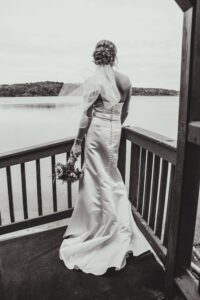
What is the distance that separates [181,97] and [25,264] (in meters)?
1.73

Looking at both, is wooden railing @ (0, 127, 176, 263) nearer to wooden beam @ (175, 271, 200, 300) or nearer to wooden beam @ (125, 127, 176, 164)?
wooden beam @ (125, 127, 176, 164)

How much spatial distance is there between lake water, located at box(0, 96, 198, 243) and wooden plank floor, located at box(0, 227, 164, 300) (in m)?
0.67

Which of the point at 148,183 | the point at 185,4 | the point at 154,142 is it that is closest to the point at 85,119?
the point at 154,142

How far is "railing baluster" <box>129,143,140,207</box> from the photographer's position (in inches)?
97.3

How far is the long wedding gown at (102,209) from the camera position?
2.09 metres

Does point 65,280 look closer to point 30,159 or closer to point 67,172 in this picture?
point 67,172

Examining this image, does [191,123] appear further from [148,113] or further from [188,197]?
[148,113]

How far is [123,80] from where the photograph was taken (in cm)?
213

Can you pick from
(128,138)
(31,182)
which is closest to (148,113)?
(31,182)

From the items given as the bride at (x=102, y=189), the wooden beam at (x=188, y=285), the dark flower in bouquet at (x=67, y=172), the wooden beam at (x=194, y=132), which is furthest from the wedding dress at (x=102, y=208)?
the wooden beam at (x=194, y=132)

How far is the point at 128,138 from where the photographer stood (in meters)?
2.55

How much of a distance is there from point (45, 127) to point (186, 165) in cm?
3195

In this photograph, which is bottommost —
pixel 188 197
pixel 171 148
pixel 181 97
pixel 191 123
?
pixel 188 197

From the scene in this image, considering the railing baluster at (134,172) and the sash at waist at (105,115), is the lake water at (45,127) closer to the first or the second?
the sash at waist at (105,115)
